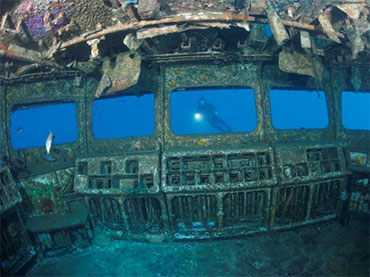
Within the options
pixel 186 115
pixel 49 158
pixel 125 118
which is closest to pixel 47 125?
pixel 125 118

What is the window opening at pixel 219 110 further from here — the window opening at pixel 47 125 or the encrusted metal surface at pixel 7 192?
the encrusted metal surface at pixel 7 192

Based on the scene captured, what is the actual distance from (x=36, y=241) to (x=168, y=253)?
2.55m

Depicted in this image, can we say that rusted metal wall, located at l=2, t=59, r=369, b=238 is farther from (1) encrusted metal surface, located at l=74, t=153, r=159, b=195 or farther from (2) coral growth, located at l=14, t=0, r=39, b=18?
(2) coral growth, located at l=14, t=0, r=39, b=18

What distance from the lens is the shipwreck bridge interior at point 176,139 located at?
306cm

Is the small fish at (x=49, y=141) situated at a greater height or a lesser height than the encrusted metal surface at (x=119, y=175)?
greater

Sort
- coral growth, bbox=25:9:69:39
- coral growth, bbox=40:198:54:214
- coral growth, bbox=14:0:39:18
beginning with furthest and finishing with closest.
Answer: coral growth, bbox=40:198:54:214
coral growth, bbox=25:9:69:39
coral growth, bbox=14:0:39:18

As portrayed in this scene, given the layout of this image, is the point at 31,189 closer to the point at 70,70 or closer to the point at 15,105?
the point at 15,105

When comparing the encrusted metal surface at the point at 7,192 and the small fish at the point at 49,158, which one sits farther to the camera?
the small fish at the point at 49,158

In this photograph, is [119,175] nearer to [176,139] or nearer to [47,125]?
[176,139]

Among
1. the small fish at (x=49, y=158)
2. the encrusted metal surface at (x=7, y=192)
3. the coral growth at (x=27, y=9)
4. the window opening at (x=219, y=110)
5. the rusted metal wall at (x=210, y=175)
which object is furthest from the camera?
the window opening at (x=219, y=110)

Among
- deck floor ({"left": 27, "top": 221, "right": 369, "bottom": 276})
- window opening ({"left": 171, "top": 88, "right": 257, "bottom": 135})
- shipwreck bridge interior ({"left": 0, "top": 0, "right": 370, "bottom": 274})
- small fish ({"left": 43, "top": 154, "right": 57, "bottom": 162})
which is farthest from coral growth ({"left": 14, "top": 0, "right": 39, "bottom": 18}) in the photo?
window opening ({"left": 171, "top": 88, "right": 257, "bottom": 135})

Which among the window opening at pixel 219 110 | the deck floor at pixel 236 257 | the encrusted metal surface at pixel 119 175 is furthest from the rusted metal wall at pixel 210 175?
the window opening at pixel 219 110

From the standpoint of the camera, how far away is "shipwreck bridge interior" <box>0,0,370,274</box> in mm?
3061

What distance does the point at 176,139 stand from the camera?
13.5 ft
